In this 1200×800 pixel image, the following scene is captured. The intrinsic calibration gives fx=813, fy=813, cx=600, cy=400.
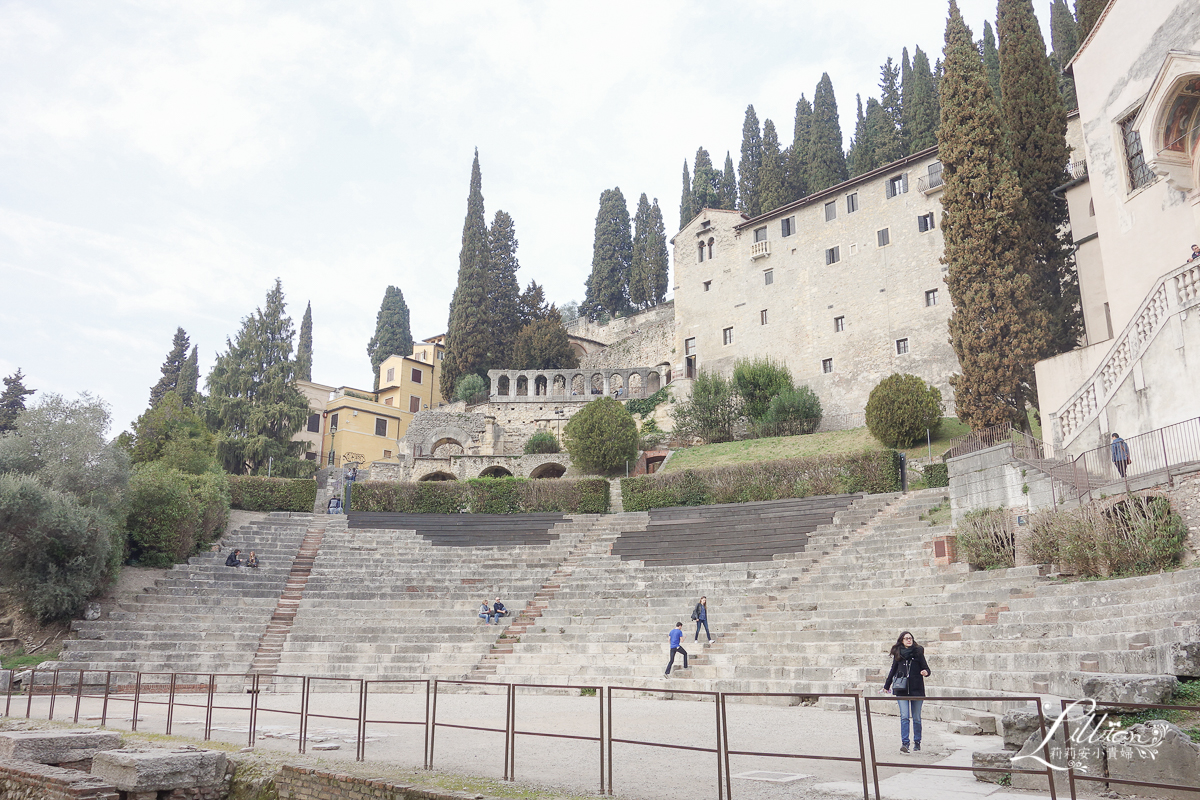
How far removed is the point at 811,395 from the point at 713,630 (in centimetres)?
2392

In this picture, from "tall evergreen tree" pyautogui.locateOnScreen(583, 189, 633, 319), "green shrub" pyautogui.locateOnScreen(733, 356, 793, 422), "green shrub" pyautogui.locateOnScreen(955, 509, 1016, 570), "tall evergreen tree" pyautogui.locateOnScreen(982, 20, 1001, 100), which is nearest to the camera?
"green shrub" pyautogui.locateOnScreen(955, 509, 1016, 570)

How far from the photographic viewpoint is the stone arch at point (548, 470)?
41875 mm

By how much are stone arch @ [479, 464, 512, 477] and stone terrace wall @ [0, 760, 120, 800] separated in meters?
32.7

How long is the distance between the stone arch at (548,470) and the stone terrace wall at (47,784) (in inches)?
1281

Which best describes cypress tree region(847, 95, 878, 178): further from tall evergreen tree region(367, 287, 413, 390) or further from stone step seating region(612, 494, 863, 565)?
tall evergreen tree region(367, 287, 413, 390)

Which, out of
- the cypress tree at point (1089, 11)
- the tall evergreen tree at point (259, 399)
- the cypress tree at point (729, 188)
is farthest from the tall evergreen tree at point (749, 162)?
the tall evergreen tree at point (259, 399)

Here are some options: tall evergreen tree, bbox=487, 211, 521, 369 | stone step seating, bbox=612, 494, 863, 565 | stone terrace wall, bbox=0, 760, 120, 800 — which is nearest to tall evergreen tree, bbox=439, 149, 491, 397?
tall evergreen tree, bbox=487, 211, 521, 369

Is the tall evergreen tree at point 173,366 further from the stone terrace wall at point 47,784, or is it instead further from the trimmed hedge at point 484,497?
the stone terrace wall at point 47,784

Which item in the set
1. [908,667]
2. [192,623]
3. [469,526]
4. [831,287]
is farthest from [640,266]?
[908,667]

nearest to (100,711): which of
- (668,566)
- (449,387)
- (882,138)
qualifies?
(668,566)

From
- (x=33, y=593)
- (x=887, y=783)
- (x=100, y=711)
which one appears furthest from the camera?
(x=33, y=593)

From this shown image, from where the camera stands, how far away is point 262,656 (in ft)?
66.7

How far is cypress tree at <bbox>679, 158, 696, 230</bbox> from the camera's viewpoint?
63.7 m

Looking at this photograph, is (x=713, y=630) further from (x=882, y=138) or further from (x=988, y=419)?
(x=882, y=138)
